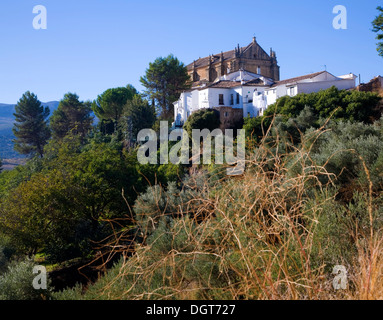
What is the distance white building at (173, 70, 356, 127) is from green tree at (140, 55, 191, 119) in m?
5.26

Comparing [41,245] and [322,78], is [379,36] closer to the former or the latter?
[322,78]

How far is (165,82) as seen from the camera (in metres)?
53.9

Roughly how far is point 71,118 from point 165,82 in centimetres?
2018

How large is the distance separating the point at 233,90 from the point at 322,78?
414 inches

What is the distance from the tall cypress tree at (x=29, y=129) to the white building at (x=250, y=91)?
27208mm

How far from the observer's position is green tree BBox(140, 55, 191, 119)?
5350 cm

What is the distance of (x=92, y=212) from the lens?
86.1ft

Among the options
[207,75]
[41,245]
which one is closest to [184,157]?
[41,245]

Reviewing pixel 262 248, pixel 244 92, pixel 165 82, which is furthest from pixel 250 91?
pixel 262 248

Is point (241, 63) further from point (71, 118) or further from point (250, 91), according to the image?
point (71, 118)

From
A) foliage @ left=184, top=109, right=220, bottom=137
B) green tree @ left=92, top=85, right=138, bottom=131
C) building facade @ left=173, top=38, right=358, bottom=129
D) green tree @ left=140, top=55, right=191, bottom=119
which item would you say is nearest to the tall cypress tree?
green tree @ left=92, top=85, right=138, bottom=131

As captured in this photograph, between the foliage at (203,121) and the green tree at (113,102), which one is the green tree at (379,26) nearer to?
the foliage at (203,121)

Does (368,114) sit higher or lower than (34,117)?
lower

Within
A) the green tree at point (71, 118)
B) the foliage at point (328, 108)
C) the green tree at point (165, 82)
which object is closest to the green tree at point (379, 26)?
the foliage at point (328, 108)
